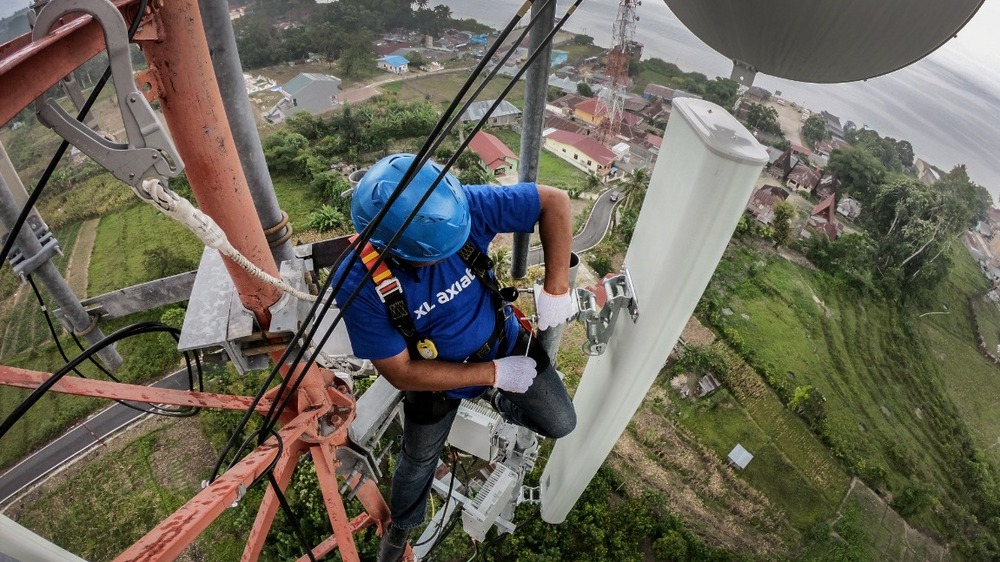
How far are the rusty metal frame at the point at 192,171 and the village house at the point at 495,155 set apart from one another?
1938 centimetres

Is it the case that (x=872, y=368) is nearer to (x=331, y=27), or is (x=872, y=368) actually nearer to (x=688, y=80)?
(x=688, y=80)

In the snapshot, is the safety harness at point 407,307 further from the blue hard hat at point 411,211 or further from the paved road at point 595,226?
the paved road at point 595,226

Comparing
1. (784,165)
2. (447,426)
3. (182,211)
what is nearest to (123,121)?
(182,211)

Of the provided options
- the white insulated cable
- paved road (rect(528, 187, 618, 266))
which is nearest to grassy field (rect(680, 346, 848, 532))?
paved road (rect(528, 187, 618, 266))

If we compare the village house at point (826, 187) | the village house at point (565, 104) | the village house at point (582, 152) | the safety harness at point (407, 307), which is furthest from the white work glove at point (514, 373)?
the village house at point (565, 104)

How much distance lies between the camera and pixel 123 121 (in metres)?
1.45

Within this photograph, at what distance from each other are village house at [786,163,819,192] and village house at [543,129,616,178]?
35.5 ft

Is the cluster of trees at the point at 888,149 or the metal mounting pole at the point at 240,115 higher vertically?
the metal mounting pole at the point at 240,115

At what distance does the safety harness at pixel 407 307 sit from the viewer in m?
2.39

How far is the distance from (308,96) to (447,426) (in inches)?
1123

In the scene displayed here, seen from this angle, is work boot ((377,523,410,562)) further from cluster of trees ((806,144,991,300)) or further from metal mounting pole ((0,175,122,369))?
cluster of trees ((806,144,991,300))

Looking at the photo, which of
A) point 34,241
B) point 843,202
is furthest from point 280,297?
point 843,202

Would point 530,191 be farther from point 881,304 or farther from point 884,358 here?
point 881,304

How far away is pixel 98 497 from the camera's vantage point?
7934mm
